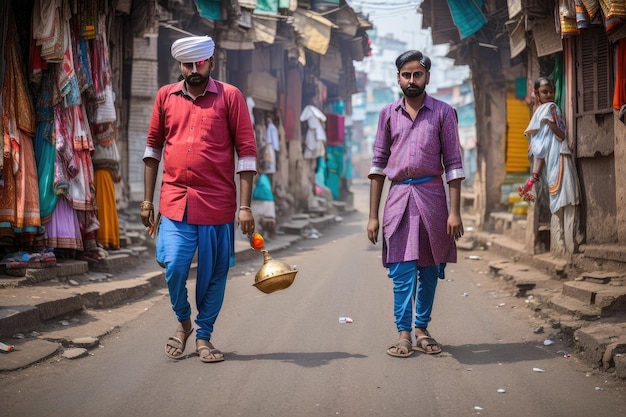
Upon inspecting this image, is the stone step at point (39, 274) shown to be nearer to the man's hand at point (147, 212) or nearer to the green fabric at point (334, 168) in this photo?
the man's hand at point (147, 212)

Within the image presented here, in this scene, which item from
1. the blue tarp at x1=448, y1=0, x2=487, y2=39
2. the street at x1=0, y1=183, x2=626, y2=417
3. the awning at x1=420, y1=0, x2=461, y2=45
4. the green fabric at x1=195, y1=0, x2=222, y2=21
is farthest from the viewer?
the awning at x1=420, y1=0, x2=461, y2=45

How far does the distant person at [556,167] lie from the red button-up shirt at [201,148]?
5.32 meters

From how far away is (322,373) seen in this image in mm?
5160

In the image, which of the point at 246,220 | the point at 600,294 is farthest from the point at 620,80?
the point at 246,220

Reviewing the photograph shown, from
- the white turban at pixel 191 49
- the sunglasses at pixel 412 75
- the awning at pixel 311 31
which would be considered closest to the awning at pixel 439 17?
the awning at pixel 311 31

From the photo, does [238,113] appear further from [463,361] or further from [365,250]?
[365,250]

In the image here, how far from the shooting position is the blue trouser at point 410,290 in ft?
19.1

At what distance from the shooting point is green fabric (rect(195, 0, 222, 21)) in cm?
1431

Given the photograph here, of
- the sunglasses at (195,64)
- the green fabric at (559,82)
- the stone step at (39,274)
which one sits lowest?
the stone step at (39,274)

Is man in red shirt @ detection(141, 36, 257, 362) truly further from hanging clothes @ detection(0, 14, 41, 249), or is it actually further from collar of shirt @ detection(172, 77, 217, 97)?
hanging clothes @ detection(0, 14, 41, 249)

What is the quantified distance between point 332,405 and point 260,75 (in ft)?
48.8

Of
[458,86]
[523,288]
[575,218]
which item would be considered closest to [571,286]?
[523,288]

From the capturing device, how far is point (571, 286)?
25.2 ft

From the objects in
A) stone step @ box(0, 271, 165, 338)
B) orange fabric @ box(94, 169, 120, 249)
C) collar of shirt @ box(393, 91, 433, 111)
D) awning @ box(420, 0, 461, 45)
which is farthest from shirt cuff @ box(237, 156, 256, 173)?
awning @ box(420, 0, 461, 45)
